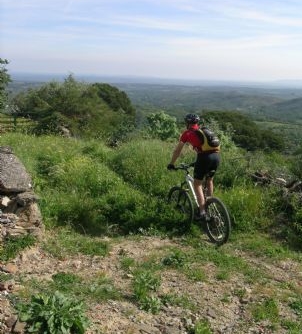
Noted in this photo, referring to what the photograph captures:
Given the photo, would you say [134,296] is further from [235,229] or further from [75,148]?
[75,148]

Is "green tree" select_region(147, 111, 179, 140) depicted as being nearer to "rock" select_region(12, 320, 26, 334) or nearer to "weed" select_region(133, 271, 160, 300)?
"weed" select_region(133, 271, 160, 300)

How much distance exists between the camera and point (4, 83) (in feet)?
79.0

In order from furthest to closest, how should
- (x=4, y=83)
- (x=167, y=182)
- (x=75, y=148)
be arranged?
1. (x=4, y=83)
2. (x=75, y=148)
3. (x=167, y=182)

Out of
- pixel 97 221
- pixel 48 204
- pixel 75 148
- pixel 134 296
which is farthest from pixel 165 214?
pixel 75 148

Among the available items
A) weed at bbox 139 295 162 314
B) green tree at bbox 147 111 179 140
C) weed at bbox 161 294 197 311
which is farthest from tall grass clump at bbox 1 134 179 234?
green tree at bbox 147 111 179 140

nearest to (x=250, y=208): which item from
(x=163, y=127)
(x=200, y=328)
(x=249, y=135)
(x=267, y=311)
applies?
(x=267, y=311)

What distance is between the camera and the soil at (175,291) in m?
4.75

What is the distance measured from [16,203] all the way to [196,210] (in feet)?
10.0

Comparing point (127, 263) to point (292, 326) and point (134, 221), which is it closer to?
point (134, 221)

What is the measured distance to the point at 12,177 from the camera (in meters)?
7.25

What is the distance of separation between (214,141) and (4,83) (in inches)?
774

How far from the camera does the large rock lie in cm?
712

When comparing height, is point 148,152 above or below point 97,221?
above

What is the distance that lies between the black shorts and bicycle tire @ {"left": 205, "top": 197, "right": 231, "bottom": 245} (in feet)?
1.46
